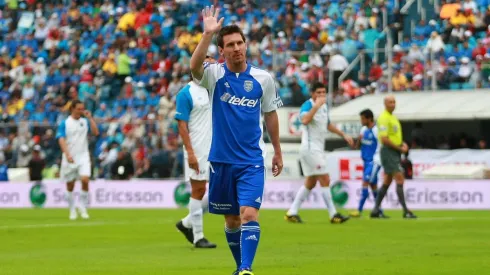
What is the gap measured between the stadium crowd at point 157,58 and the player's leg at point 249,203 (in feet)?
72.3

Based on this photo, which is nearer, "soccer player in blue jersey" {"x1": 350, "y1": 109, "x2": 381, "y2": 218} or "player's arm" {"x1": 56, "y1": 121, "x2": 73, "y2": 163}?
"player's arm" {"x1": 56, "y1": 121, "x2": 73, "y2": 163}

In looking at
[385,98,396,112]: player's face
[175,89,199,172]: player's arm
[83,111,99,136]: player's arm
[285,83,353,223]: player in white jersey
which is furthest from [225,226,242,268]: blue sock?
[83,111,99,136]: player's arm

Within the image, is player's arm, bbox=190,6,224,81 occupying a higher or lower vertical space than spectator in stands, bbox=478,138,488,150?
higher

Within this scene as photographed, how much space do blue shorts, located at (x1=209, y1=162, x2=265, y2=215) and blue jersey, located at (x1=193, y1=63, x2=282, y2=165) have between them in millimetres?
70

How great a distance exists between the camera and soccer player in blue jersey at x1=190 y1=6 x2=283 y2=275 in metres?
10.8

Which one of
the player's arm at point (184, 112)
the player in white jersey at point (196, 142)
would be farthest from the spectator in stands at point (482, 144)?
the player's arm at point (184, 112)

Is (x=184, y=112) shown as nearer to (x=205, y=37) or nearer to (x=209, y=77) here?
(x=209, y=77)

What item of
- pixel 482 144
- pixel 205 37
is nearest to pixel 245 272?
pixel 205 37

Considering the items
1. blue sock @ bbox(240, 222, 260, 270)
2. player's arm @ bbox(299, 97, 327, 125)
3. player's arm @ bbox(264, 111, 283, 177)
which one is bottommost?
player's arm @ bbox(299, 97, 327, 125)

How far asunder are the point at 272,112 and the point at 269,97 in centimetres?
20

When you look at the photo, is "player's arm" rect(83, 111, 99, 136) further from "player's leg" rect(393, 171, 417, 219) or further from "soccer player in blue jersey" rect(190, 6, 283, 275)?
"soccer player in blue jersey" rect(190, 6, 283, 275)

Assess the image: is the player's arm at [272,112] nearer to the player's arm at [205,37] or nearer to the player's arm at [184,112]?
the player's arm at [205,37]

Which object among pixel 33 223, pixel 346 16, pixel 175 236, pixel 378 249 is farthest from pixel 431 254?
pixel 346 16

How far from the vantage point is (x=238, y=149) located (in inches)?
432
